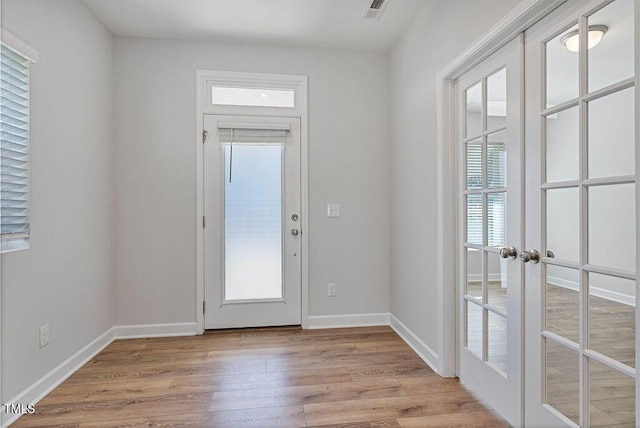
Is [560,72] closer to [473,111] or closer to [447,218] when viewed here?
[473,111]

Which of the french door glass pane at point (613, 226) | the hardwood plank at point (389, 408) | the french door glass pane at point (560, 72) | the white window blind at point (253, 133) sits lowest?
the hardwood plank at point (389, 408)

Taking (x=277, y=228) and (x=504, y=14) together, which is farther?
(x=277, y=228)

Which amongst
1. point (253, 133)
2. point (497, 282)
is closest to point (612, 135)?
point (497, 282)

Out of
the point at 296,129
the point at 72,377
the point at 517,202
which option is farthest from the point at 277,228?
the point at 517,202

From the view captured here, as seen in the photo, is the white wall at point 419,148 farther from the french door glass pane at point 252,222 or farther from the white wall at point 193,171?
the french door glass pane at point 252,222

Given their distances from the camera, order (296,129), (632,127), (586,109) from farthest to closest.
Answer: (296,129) < (586,109) < (632,127)

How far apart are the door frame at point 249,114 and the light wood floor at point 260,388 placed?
52cm

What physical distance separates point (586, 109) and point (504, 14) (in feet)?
2.26

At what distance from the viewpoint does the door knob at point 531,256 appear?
1.52m

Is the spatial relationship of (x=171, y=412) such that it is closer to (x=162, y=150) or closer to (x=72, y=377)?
(x=72, y=377)

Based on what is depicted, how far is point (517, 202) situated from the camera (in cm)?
163

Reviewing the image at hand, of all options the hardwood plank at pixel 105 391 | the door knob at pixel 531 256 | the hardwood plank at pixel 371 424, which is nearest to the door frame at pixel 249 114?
the hardwood plank at pixel 105 391

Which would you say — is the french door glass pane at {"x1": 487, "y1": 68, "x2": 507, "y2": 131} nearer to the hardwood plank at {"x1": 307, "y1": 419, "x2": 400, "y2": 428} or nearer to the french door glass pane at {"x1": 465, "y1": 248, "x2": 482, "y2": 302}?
the french door glass pane at {"x1": 465, "y1": 248, "x2": 482, "y2": 302}

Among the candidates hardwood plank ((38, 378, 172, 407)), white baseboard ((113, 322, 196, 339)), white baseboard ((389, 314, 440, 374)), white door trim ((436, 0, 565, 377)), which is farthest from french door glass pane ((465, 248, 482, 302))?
white baseboard ((113, 322, 196, 339))
